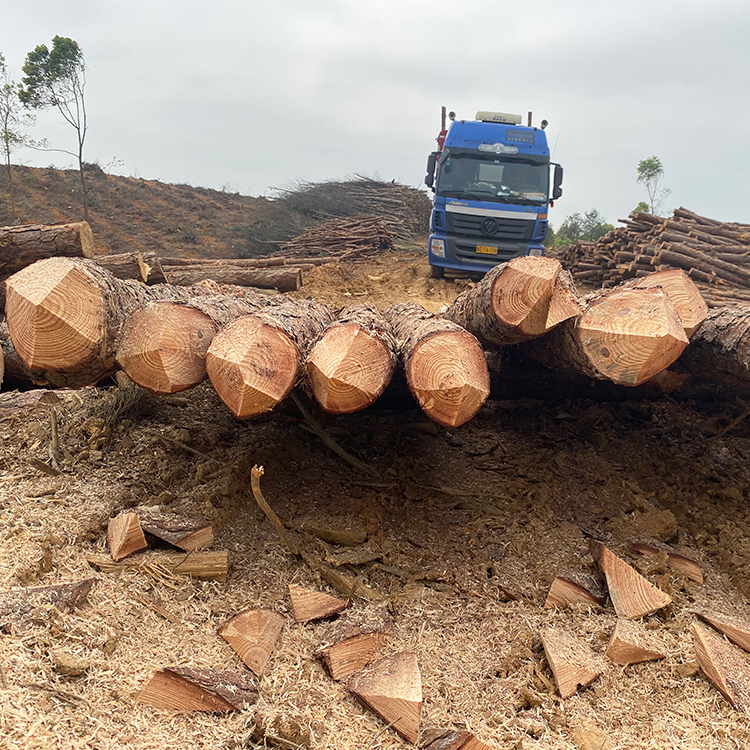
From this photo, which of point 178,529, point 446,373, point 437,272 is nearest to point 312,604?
point 178,529

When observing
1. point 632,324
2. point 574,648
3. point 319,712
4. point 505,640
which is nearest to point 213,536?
point 319,712

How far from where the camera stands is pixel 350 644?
2482 mm

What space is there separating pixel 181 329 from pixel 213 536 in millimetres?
1156

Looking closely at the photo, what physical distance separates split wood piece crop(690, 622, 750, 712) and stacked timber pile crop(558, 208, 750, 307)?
7098 mm

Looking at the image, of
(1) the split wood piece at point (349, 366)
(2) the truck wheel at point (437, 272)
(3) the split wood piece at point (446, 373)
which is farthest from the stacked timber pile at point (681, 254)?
(1) the split wood piece at point (349, 366)

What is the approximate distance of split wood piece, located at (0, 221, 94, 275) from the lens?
5262 mm

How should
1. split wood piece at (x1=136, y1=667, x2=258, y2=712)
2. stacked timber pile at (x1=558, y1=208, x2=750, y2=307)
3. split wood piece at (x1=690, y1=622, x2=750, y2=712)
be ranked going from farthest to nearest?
stacked timber pile at (x1=558, y1=208, x2=750, y2=307), split wood piece at (x1=690, y1=622, x2=750, y2=712), split wood piece at (x1=136, y1=667, x2=258, y2=712)

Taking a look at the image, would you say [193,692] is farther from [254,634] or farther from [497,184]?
[497,184]

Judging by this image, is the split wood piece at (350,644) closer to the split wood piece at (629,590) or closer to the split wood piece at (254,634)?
the split wood piece at (254,634)

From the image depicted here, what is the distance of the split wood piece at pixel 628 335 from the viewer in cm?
273

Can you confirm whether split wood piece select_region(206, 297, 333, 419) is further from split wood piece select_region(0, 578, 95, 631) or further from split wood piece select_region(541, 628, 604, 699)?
split wood piece select_region(541, 628, 604, 699)

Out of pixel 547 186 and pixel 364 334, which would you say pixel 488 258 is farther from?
pixel 364 334

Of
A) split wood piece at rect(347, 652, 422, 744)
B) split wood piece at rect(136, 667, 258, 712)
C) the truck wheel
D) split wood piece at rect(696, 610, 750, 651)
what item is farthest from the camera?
the truck wheel

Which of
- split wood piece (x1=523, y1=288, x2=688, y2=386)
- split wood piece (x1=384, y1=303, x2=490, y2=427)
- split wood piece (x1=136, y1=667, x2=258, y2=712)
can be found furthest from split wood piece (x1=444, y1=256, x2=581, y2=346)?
split wood piece (x1=136, y1=667, x2=258, y2=712)
